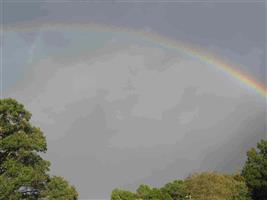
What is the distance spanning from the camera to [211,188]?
219ft

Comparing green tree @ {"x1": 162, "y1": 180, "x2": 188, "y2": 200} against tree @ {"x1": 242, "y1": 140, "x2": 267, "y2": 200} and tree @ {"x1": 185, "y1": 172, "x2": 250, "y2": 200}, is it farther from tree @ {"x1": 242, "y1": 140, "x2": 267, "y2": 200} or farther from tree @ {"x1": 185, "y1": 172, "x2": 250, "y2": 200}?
tree @ {"x1": 242, "y1": 140, "x2": 267, "y2": 200}

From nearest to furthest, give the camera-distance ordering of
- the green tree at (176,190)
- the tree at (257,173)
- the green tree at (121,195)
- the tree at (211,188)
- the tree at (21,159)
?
the tree at (21,159)
the green tree at (121,195)
the green tree at (176,190)
the tree at (211,188)
the tree at (257,173)

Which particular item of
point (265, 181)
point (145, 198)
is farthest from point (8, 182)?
point (265, 181)

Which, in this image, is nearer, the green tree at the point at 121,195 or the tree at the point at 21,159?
the tree at the point at 21,159

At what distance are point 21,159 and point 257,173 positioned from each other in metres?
47.2

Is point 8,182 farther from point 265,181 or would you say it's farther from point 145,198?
point 265,181

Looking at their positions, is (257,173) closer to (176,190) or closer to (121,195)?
(176,190)

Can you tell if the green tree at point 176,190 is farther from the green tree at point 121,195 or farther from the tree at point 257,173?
the tree at point 257,173

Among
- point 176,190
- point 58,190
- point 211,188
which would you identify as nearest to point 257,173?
point 211,188

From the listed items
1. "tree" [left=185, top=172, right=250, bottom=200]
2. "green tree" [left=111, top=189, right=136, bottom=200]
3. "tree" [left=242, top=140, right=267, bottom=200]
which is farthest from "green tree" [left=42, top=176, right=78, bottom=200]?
"tree" [left=242, top=140, right=267, bottom=200]

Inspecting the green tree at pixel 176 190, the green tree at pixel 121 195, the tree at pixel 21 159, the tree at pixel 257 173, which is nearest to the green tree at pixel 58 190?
the tree at pixel 21 159

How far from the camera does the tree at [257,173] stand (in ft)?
254

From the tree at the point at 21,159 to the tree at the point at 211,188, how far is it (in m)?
27.5

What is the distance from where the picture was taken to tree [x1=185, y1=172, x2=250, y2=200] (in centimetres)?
6606
